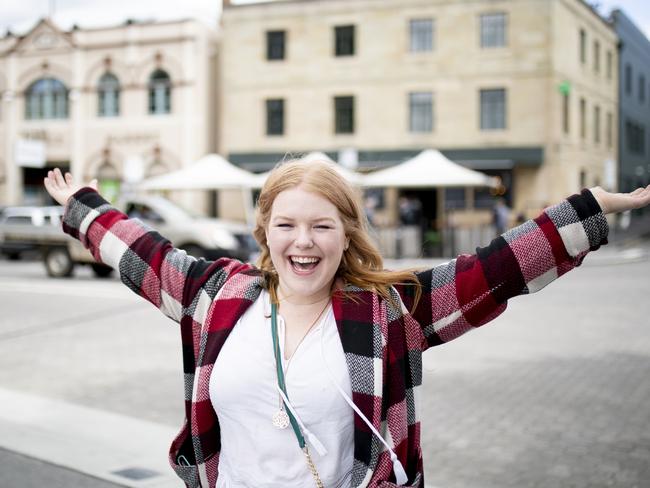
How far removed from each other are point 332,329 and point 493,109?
29.2m

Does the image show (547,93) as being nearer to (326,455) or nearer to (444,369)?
(444,369)

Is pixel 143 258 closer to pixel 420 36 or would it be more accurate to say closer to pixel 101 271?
pixel 101 271

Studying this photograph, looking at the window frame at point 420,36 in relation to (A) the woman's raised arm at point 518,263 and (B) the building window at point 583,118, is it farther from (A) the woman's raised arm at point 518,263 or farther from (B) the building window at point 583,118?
(A) the woman's raised arm at point 518,263

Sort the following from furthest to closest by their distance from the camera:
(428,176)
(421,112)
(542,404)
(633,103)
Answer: (633,103)
(421,112)
(428,176)
(542,404)

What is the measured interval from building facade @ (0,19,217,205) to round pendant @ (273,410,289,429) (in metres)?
30.8

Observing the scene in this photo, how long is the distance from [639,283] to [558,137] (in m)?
15.3

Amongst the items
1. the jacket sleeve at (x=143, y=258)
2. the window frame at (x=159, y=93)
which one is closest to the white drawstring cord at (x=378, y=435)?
the jacket sleeve at (x=143, y=258)

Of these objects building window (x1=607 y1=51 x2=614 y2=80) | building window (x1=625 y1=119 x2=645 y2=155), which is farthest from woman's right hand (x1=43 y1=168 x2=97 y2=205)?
building window (x1=625 y1=119 x2=645 y2=155)

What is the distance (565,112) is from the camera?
30484 mm

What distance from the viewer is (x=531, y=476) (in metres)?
4.72

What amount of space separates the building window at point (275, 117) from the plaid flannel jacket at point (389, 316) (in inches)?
1197

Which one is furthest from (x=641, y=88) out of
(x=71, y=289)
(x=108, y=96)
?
(x=71, y=289)

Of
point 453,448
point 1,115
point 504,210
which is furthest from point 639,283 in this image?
point 1,115

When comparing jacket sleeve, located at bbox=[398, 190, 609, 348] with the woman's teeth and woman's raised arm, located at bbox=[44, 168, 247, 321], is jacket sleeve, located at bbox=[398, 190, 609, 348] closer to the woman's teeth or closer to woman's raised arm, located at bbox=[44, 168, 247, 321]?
the woman's teeth
